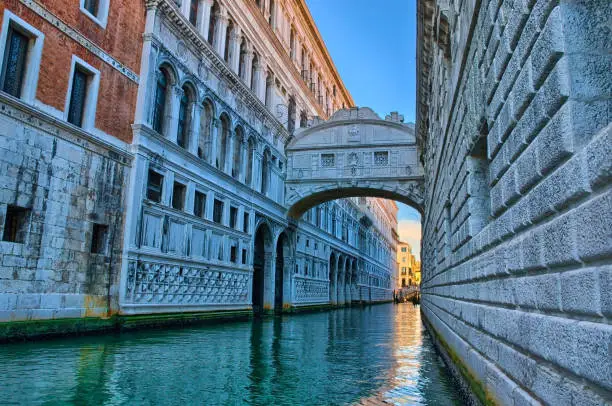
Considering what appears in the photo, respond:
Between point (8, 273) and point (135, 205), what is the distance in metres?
3.80

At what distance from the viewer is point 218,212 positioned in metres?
16.9

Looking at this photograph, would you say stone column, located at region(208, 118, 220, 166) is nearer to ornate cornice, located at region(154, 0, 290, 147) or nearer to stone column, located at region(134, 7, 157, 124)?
ornate cornice, located at region(154, 0, 290, 147)

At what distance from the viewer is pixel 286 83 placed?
23859 millimetres

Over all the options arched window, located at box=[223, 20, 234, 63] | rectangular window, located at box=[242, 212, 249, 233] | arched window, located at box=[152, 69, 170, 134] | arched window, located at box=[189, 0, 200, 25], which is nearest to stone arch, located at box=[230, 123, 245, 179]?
rectangular window, located at box=[242, 212, 249, 233]

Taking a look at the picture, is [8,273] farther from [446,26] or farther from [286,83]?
[286,83]

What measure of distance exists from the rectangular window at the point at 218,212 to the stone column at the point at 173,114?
321 cm

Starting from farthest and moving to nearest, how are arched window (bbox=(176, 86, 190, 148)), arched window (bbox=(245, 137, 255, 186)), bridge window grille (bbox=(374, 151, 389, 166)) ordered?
1. bridge window grille (bbox=(374, 151, 389, 166))
2. arched window (bbox=(245, 137, 255, 186))
3. arched window (bbox=(176, 86, 190, 148))

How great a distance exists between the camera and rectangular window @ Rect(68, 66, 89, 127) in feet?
35.2

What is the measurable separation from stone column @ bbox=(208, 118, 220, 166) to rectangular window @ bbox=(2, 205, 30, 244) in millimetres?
7327

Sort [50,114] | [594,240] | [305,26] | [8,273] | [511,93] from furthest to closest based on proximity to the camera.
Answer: [305,26] < [50,114] < [8,273] < [511,93] < [594,240]

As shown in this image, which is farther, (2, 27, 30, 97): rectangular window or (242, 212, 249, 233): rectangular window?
(242, 212, 249, 233): rectangular window

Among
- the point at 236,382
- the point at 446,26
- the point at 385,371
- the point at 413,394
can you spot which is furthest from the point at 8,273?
the point at 446,26

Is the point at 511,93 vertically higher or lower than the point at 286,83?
lower

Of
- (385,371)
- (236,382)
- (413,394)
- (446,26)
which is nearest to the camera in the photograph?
(413,394)
